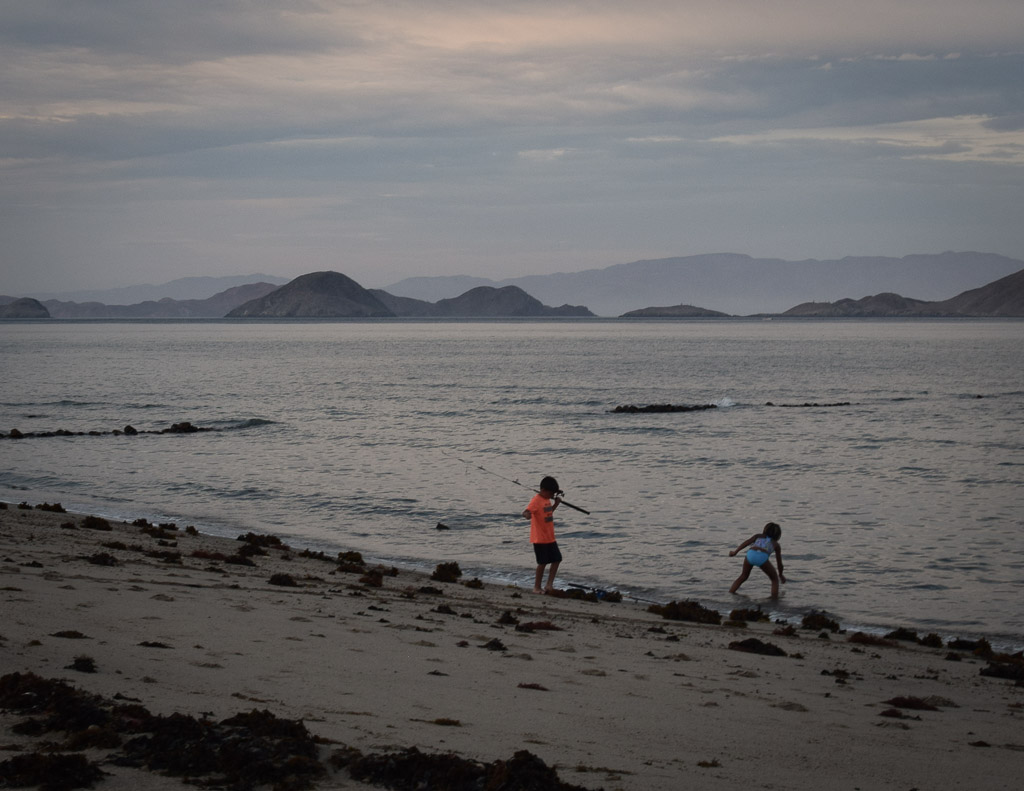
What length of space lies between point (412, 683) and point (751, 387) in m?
64.1

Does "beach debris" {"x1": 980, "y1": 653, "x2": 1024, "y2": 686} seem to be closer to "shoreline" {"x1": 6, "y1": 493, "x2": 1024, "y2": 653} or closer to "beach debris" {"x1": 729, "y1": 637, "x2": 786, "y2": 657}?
"shoreline" {"x1": 6, "y1": 493, "x2": 1024, "y2": 653}

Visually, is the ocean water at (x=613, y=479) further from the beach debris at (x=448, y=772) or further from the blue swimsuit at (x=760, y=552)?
the beach debris at (x=448, y=772)

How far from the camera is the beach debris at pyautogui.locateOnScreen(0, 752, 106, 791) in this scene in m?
5.46

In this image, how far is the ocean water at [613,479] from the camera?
16766mm

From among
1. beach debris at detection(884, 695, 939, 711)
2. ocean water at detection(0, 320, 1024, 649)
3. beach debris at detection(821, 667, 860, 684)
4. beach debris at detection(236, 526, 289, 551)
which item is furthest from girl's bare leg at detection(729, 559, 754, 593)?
beach debris at detection(236, 526, 289, 551)

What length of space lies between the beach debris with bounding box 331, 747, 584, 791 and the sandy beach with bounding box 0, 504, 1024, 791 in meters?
0.04

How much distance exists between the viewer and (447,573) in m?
15.6

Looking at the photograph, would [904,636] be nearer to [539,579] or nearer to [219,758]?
[539,579]

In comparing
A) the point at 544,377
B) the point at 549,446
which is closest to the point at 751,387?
the point at 544,377

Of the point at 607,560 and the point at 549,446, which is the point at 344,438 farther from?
the point at 607,560

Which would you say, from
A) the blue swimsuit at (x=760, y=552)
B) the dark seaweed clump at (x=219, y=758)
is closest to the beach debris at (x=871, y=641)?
the blue swimsuit at (x=760, y=552)

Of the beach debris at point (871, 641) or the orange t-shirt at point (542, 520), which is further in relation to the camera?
the orange t-shirt at point (542, 520)

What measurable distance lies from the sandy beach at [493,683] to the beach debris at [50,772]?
0.11 metres

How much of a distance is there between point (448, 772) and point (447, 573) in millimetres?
9766
